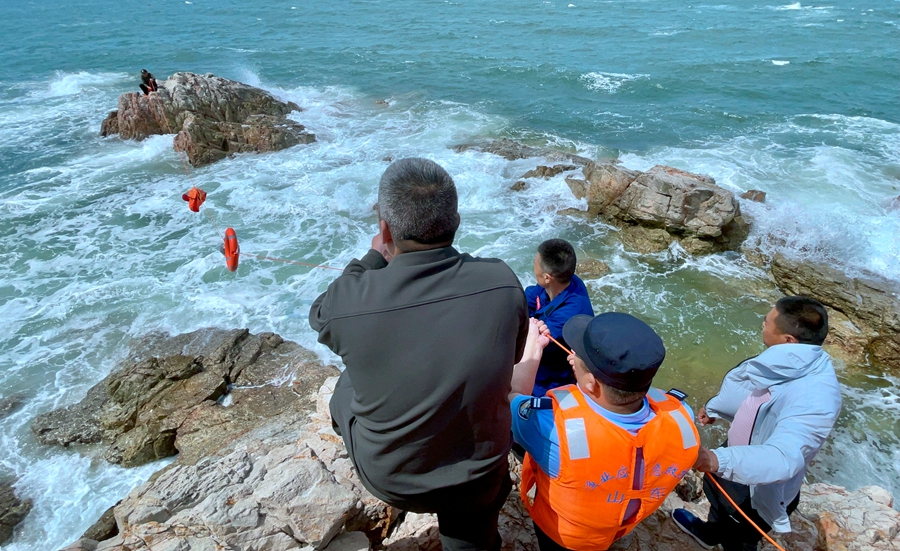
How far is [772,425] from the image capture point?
2.93m

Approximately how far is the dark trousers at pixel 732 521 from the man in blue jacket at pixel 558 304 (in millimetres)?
1111

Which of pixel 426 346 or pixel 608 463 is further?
pixel 608 463

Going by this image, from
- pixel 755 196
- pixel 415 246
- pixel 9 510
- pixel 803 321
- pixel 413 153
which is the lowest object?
pixel 9 510

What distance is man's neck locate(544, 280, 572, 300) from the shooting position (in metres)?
3.83

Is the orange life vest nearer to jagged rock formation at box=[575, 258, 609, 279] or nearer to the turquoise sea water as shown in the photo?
the turquoise sea water

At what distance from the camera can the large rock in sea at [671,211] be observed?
33.3 ft

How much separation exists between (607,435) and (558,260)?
5.90 ft

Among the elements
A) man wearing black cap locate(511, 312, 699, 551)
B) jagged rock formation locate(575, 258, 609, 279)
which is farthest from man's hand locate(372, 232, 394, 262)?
jagged rock formation locate(575, 258, 609, 279)

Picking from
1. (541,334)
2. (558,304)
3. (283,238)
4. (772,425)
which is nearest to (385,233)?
(541,334)

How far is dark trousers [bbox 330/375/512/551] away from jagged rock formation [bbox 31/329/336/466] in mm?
3933

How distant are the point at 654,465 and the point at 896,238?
35.5ft

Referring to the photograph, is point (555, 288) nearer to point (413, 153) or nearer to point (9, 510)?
point (9, 510)

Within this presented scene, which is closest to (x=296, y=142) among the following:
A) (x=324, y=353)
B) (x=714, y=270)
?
(x=324, y=353)

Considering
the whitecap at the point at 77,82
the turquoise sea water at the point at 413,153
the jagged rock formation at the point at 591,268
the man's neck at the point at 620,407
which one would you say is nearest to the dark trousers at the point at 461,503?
the man's neck at the point at 620,407
